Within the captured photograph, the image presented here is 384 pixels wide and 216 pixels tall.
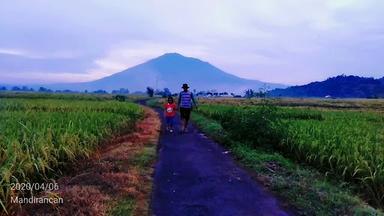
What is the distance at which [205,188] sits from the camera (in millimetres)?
8578

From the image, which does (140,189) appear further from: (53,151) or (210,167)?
(210,167)

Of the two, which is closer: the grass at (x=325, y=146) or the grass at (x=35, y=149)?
the grass at (x=35, y=149)

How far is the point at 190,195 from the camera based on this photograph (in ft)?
26.4

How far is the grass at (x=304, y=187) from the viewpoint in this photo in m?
7.36

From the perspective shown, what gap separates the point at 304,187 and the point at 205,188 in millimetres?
2035

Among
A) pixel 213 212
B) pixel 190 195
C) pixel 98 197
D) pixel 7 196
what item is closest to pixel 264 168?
pixel 190 195

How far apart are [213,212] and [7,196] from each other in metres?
3.18

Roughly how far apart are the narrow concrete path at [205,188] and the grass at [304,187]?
35cm

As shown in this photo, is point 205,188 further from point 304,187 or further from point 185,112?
point 185,112

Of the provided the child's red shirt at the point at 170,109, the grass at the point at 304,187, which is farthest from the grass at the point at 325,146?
the child's red shirt at the point at 170,109

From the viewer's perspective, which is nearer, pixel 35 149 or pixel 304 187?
pixel 35 149

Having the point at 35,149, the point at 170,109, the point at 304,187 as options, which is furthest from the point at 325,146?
the point at 170,109

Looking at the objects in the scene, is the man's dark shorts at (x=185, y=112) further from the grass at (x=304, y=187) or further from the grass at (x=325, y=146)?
the grass at (x=304, y=187)

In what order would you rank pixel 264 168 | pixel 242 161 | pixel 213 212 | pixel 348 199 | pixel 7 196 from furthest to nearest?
pixel 242 161 < pixel 264 168 < pixel 348 199 < pixel 213 212 < pixel 7 196
